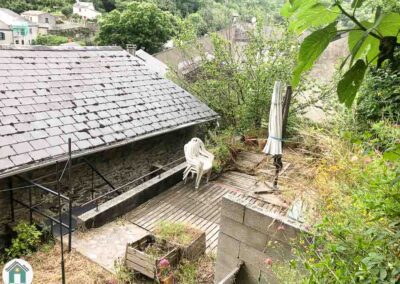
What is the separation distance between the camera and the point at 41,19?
151 feet

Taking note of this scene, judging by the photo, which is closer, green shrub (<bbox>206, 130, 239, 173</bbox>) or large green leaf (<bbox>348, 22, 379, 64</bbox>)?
large green leaf (<bbox>348, 22, 379, 64</bbox>)

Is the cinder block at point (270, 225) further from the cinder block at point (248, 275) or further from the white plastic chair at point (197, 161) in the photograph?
the white plastic chair at point (197, 161)

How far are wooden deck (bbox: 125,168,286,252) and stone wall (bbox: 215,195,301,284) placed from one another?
1.75 meters

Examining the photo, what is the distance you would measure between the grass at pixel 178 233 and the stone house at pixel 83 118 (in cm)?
219

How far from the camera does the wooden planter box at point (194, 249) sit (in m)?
5.07

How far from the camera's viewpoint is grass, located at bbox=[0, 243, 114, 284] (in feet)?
15.9

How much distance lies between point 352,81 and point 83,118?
7.11 metres

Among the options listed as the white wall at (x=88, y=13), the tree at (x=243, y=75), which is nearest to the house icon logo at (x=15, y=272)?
the tree at (x=243, y=75)

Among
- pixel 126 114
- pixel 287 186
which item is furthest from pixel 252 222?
pixel 126 114

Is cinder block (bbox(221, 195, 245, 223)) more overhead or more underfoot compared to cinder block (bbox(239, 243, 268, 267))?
more overhead

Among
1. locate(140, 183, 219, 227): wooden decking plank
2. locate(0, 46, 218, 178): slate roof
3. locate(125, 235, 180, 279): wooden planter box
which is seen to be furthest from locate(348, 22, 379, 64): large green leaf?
locate(140, 183, 219, 227): wooden decking plank

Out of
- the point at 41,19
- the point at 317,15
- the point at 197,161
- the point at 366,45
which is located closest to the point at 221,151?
the point at 197,161

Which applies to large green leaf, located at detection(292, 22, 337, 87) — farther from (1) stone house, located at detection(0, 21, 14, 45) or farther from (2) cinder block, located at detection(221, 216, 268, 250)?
(1) stone house, located at detection(0, 21, 14, 45)

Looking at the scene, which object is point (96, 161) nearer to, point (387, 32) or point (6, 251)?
point (6, 251)
